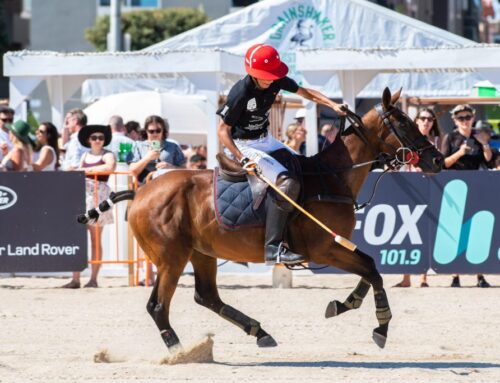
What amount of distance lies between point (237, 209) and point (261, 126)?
72cm

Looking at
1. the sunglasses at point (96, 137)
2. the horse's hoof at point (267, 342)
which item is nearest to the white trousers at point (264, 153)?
the horse's hoof at point (267, 342)

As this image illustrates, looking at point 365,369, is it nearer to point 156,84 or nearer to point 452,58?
point 452,58

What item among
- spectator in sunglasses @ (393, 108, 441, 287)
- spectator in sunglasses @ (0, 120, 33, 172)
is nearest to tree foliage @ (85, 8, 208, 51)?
spectator in sunglasses @ (0, 120, 33, 172)

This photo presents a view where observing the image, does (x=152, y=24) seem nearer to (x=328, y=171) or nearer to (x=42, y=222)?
(x=42, y=222)

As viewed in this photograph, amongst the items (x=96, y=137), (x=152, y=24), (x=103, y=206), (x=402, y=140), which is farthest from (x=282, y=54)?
(x=152, y=24)

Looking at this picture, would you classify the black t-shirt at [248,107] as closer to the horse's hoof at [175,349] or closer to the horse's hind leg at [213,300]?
the horse's hind leg at [213,300]

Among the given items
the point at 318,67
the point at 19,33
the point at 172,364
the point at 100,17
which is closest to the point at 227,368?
the point at 172,364

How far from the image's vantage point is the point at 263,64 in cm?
961

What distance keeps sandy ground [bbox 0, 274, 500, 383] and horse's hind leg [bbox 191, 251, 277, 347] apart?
21 cm

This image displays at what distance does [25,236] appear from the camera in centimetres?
1559

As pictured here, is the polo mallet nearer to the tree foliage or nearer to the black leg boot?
the black leg boot

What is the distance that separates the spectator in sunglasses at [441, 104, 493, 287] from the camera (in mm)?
15367

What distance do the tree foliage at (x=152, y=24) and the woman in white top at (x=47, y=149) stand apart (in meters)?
32.7

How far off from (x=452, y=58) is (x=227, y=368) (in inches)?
364
